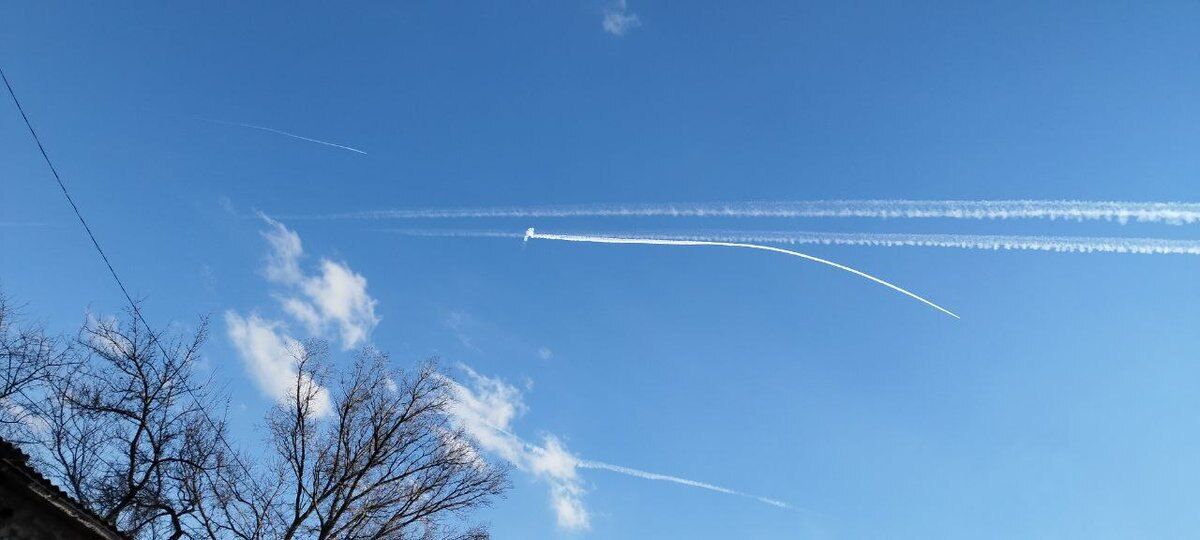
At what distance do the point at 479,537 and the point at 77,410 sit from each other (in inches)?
477

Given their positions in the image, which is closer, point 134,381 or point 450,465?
point 134,381

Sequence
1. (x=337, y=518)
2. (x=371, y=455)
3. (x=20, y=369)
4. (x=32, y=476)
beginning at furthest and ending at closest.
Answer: (x=371, y=455) < (x=337, y=518) < (x=20, y=369) < (x=32, y=476)

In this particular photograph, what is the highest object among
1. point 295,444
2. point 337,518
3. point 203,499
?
point 295,444

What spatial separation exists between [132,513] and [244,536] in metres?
2.91

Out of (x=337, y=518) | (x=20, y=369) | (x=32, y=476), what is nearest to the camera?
(x=32, y=476)

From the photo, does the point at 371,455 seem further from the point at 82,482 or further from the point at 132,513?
the point at 82,482

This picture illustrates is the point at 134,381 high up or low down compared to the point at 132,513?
up

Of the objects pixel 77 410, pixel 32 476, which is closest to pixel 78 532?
pixel 32 476

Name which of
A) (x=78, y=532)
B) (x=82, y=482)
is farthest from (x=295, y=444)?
(x=78, y=532)

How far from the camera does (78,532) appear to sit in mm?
10945

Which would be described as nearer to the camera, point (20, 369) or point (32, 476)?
point (32, 476)

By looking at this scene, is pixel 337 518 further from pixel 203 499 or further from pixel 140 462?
pixel 140 462

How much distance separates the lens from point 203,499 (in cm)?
1783

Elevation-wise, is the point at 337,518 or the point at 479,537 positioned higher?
the point at 479,537
